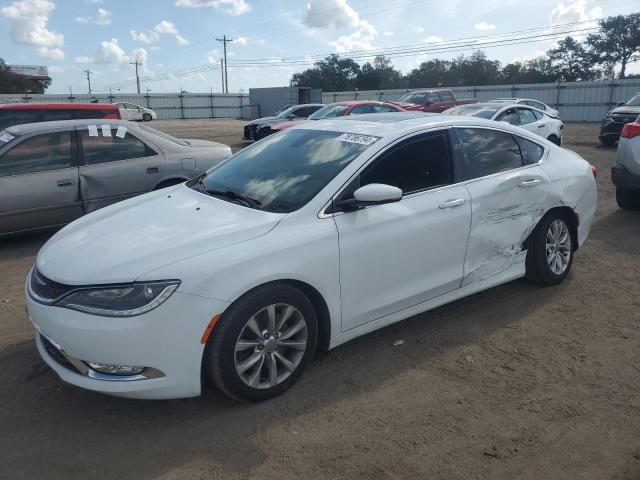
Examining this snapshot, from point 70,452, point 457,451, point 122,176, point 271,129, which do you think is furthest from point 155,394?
point 271,129

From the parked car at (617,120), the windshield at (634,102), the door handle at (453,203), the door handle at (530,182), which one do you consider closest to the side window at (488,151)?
the door handle at (530,182)

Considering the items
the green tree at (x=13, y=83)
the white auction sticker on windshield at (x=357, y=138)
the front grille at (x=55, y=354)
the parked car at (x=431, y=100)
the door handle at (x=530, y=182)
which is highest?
the green tree at (x=13, y=83)

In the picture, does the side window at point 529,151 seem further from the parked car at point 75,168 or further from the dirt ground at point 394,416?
the parked car at point 75,168

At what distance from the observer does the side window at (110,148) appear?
6.71 metres

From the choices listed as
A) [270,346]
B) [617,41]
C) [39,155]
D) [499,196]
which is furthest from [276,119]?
[617,41]

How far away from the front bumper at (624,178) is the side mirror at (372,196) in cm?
504

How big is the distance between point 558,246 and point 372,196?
7.94 feet

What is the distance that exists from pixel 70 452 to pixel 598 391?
3.10 m

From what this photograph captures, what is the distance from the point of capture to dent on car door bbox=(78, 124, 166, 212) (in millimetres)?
6660

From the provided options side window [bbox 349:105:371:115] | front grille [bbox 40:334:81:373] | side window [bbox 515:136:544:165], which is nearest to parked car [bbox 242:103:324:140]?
side window [bbox 349:105:371:115]

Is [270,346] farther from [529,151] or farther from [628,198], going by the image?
[628,198]

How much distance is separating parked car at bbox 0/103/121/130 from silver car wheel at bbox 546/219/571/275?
7422 millimetres

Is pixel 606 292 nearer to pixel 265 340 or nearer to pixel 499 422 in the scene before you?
pixel 499 422

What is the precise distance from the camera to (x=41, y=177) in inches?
253
